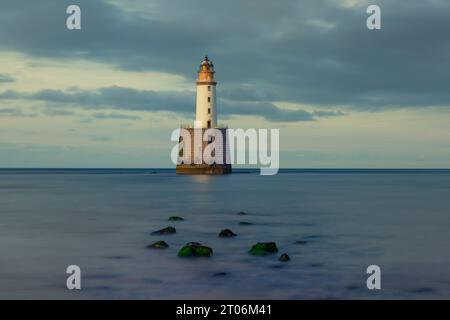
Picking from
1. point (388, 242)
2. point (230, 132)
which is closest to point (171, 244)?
point (388, 242)

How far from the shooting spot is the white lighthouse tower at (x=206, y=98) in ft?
258

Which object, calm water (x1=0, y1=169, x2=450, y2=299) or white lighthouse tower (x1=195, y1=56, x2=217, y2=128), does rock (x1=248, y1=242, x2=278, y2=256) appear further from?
white lighthouse tower (x1=195, y1=56, x2=217, y2=128)

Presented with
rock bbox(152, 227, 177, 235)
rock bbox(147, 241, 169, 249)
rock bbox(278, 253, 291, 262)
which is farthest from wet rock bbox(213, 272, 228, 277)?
rock bbox(152, 227, 177, 235)

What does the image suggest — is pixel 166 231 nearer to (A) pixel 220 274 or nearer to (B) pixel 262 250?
(B) pixel 262 250

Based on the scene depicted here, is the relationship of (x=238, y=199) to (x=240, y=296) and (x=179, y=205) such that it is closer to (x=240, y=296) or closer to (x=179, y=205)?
(x=179, y=205)

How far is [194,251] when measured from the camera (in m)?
20.7

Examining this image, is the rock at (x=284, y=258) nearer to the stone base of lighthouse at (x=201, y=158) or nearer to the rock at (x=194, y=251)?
the rock at (x=194, y=251)

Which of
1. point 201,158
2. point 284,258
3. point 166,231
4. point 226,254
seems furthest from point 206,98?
point 284,258

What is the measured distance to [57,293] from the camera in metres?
16.0

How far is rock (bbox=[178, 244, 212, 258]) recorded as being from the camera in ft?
67.3

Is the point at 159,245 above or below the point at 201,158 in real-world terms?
below

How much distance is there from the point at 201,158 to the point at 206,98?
10347mm

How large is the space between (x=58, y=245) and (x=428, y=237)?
729 inches
